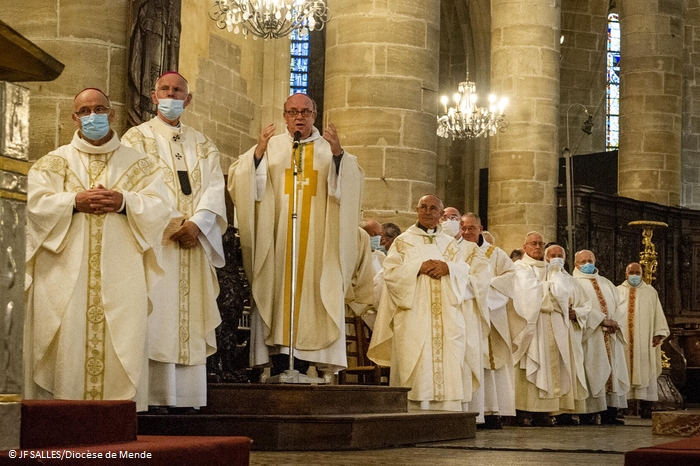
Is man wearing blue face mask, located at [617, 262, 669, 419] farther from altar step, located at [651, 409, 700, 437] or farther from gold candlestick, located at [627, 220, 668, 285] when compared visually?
altar step, located at [651, 409, 700, 437]

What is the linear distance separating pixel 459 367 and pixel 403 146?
361cm

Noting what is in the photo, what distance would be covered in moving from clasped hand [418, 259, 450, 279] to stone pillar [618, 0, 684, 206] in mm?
14666

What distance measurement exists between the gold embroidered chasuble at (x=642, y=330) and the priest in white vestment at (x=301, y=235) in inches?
318

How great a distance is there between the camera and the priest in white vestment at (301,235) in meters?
8.62

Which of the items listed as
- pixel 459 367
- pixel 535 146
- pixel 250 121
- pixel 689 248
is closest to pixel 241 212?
pixel 459 367

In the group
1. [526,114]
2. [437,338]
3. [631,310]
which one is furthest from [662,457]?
[526,114]

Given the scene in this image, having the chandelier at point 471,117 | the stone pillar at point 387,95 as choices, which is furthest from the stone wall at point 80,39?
the chandelier at point 471,117

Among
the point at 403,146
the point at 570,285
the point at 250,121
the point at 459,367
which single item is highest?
the point at 250,121

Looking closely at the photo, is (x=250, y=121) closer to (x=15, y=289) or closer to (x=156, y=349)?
(x=156, y=349)

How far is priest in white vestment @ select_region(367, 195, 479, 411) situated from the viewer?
1048cm

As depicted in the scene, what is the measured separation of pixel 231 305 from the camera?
9.16 m

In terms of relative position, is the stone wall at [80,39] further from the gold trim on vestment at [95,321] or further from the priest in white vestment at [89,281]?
the gold trim on vestment at [95,321]

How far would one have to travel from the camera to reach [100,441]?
4367 mm

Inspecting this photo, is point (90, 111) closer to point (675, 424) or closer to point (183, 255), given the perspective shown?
point (183, 255)
